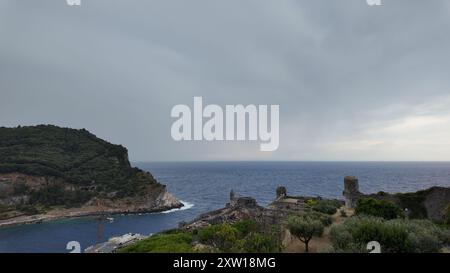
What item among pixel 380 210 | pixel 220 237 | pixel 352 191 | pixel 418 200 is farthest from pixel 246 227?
pixel 418 200

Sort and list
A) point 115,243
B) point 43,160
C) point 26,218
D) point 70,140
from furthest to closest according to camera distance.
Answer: point 70,140, point 43,160, point 26,218, point 115,243

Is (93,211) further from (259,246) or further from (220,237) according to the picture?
(259,246)

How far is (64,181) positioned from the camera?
79.5 meters

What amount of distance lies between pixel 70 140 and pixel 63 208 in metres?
38.0

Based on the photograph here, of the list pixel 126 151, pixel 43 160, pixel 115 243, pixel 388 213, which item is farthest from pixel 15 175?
pixel 388 213

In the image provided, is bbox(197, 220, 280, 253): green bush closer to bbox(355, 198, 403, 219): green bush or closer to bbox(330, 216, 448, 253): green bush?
bbox(330, 216, 448, 253): green bush

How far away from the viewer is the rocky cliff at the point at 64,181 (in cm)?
7125

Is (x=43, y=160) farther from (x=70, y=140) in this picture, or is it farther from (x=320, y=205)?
(x=320, y=205)

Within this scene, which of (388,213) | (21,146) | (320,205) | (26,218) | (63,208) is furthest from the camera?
(21,146)

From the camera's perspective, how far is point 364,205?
20.6m

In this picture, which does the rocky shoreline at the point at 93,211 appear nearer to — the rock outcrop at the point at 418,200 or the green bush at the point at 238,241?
the rock outcrop at the point at 418,200

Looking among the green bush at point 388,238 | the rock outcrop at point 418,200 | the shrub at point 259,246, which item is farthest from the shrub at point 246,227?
the rock outcrop at point 418,200

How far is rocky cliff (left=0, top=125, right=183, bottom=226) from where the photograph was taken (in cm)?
7125

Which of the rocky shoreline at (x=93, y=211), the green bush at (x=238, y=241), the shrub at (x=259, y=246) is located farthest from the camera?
the rocky shoreline at (x=93, y=211)
